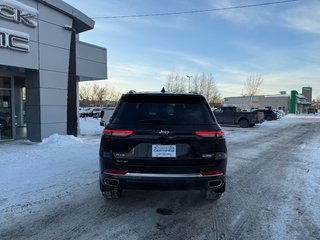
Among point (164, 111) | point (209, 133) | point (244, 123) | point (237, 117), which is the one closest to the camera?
point (209, 133)

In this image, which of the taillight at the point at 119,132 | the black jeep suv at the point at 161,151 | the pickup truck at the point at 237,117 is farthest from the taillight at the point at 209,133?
the pickup truck at the point at 237,117

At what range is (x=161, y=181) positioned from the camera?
4.05 m

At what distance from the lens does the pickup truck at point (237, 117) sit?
26203 mm

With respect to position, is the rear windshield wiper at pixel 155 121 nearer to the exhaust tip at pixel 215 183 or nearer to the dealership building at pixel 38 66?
the exhaust tip at pixel 215 183

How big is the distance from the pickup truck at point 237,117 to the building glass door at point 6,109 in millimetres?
19107

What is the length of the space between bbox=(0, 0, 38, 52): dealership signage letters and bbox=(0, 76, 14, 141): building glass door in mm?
2694

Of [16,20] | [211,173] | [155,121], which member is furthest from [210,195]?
[16,20]

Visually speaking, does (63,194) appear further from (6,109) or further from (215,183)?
(6,109)

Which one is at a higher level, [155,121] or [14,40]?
[14,40]

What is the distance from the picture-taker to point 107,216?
14.3 feet

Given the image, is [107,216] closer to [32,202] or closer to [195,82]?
[32,202]

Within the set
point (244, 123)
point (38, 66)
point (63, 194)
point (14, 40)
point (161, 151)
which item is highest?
point (14, 40)

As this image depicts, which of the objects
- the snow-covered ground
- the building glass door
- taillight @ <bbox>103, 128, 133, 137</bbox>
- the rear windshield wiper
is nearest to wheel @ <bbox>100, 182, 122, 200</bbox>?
the snow-covered ground

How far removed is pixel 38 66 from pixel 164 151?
931 centimetres
